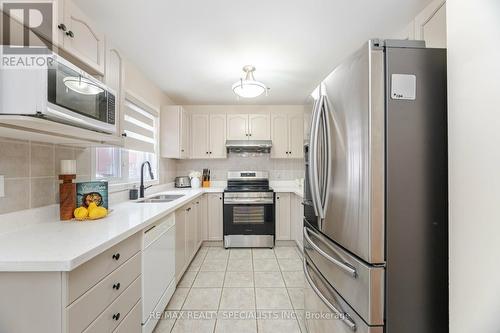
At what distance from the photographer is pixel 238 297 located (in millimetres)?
2080

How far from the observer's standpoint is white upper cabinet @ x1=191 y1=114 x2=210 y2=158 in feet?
12.4

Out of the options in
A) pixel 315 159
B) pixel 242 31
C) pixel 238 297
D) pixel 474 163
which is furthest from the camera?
pixel 238 297

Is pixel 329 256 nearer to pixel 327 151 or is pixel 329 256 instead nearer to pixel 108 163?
pixel 327 151

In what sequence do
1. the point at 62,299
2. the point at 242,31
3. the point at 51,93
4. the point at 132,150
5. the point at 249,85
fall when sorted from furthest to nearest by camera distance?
1. the point at 132,150
2. the point at 249,85
3. the point at 242,31
4. the point at 51,93
5. the point at 62,299

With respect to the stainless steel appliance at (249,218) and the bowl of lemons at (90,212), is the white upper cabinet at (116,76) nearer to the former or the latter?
the bowl of lemons at (90,212)

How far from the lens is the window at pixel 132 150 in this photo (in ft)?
6.95

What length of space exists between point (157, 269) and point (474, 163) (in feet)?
6.21

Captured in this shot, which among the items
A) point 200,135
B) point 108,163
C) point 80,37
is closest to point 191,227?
point 108,163

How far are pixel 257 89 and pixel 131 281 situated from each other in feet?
6.72

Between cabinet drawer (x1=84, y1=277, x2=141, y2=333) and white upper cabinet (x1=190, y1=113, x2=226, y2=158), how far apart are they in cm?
260

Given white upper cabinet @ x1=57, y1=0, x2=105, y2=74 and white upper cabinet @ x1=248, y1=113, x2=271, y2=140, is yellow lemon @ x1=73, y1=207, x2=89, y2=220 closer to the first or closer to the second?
white upper cabinet @ x1=57, y1=0, x2=105, y2=74

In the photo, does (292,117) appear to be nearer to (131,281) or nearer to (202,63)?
(202,63)

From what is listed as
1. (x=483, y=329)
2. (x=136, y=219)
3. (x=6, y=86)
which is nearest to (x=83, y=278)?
(x=136, y=219)

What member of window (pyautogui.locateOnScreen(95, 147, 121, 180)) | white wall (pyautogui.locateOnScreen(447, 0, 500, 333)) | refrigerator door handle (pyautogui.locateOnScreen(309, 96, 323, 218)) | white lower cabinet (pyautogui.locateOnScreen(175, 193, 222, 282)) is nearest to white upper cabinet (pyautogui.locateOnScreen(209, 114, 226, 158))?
white lower cabinet (pyautogui.locateOnScreen(175, 193, 222, 282))
